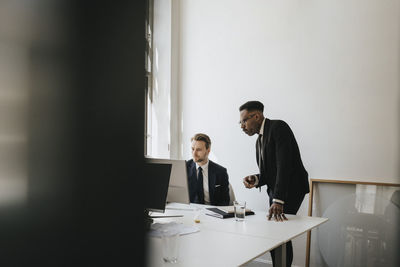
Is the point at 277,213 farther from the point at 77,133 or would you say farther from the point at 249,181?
the point at 77,133

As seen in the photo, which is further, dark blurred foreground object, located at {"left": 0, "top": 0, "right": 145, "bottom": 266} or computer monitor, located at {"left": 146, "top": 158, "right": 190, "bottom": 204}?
computer monitor, located at {"left": 146, "top": 158, "right": 190, "bottom": 204}

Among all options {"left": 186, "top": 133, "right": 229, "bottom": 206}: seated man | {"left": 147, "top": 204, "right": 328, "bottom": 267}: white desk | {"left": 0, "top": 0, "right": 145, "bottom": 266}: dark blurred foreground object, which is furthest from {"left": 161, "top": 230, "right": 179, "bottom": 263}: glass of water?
{"left": 186, "top": 133, "right": 229, "bottom": 206}: seated man

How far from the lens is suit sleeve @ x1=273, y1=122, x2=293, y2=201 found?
8.24 ft

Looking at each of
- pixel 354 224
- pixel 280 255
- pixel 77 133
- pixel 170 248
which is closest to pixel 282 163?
pixel 280 255

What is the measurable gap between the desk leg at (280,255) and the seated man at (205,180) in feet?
3.90

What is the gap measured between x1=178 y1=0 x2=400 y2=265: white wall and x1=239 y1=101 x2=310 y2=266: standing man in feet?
2.33

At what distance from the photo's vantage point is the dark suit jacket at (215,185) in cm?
316

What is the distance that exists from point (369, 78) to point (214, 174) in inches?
62.5

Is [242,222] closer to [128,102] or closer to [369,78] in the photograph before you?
[369,78]

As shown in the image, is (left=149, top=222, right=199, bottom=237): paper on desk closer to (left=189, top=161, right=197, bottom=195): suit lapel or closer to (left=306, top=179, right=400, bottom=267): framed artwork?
(left=189, top=161, right=197, bottom=195): suit lapel

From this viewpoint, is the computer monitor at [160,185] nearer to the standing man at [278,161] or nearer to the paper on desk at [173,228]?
the paper on desk at [173,228]

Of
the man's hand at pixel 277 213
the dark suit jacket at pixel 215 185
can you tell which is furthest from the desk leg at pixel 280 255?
the dark suit jacket at pixel 215 185

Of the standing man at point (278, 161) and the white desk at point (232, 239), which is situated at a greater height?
the standing man at point (278, 161)

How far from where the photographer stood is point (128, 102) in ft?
0.64
